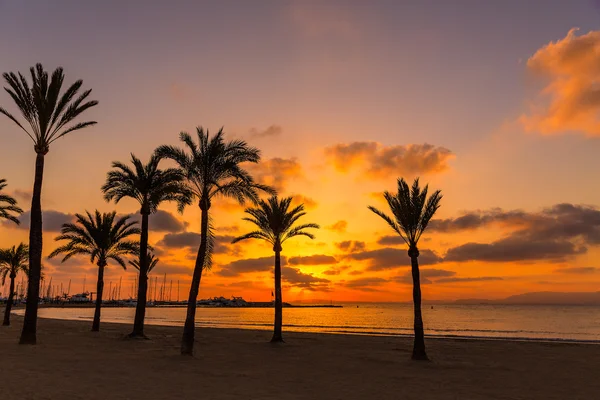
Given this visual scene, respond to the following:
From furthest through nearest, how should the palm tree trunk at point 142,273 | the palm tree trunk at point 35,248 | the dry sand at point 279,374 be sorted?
1. the palm tree trunk at point 142,273
2. the palm tree trunk at point 35,248
3. the dry sand at point 279,374

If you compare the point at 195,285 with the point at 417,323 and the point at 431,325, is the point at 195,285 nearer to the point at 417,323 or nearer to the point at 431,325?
the point at 417,323

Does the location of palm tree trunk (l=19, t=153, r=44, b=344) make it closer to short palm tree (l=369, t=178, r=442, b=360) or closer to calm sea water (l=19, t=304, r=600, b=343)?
short palm tree (l=369, t=178, r=442, b=360)

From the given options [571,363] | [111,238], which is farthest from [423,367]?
[111,238]

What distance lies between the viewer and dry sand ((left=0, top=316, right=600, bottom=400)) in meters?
13.7

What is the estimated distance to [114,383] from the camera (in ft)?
Result: 47.3

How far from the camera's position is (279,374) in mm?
18047

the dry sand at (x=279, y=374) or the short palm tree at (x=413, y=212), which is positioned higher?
the short palm tree at (x=413, y=212)

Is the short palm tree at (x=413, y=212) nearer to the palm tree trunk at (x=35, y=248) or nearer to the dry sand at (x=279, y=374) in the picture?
the dry sand at (x=279, y=374)

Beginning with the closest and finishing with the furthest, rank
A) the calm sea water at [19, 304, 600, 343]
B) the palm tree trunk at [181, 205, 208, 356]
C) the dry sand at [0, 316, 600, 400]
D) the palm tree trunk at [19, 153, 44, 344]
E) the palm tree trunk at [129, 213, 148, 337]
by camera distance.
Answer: the dry sand at [0, 316, 600, 400] < the palm tree trunk at [181, 205, 208, 356] < the palm tree trunk at [19, 153, 44, 344] < the palm tree trunk at [129, 213, 148, 337] < the calm sea water at [19, 304, 600, 343]

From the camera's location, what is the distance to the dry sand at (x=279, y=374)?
45.1 ft

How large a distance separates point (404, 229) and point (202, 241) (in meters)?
10.9

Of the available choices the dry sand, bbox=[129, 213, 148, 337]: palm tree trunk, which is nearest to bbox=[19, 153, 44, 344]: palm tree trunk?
the dry sand

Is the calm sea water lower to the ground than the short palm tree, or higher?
lower

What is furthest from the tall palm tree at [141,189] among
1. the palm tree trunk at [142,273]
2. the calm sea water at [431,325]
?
the calm sea water at [431,325]
